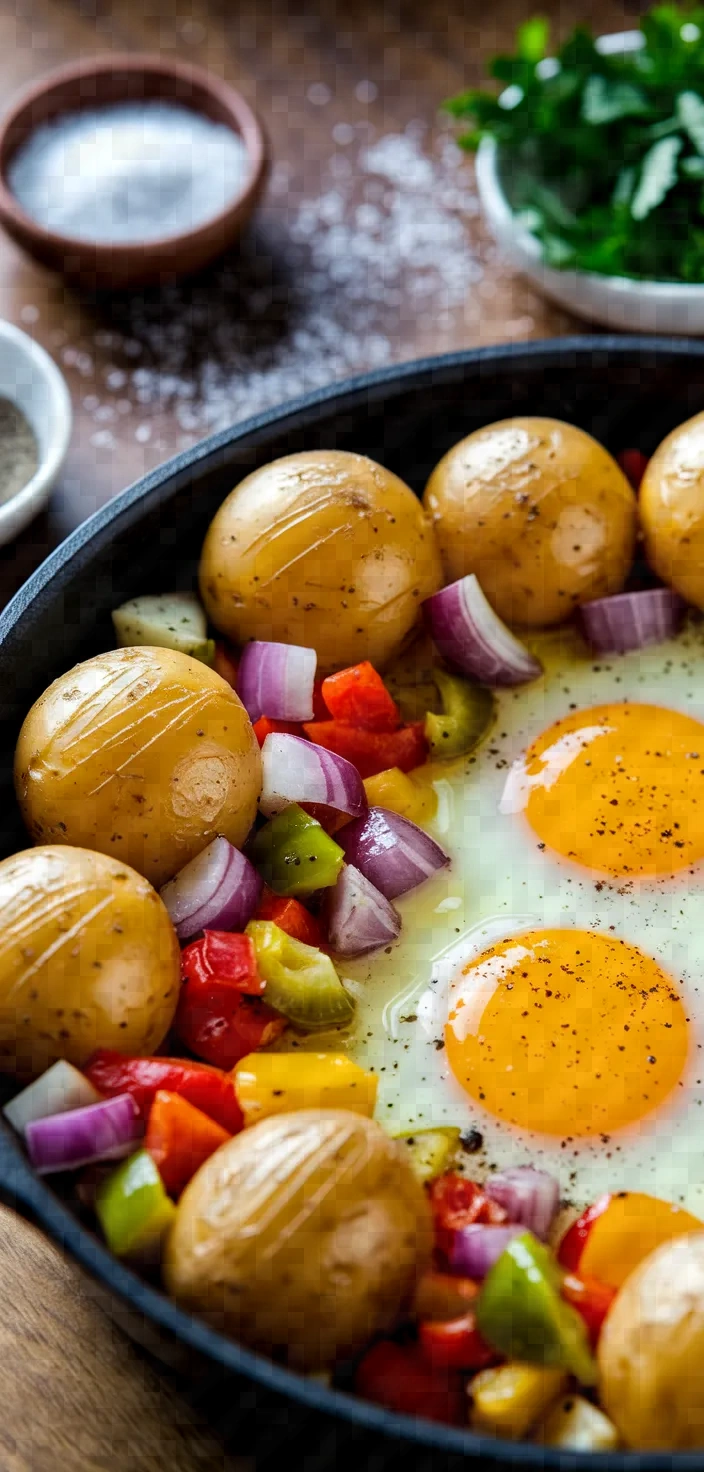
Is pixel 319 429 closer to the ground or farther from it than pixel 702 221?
closer to the ground

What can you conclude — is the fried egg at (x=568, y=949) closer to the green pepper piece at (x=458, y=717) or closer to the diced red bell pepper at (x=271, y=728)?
the green pepper piece at (x=458, y=717)

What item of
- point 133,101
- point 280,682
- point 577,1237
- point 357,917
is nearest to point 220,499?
point 280,682

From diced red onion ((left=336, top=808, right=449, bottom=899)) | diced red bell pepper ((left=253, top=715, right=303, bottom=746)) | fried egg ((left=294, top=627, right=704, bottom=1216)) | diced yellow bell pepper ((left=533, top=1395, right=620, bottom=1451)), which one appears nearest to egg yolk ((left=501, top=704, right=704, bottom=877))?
fried egg ((left=294, top=627, right=704, bottom=1216))

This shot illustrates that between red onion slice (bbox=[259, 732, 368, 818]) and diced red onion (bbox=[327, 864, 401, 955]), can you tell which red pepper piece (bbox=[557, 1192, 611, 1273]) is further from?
red onion slice (bbox=[259, 732, 368, 818])

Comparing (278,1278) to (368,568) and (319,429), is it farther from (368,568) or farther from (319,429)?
(319,429)

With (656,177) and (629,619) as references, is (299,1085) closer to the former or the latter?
(629,619)

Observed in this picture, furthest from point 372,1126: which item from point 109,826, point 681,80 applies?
point 681,80
